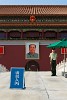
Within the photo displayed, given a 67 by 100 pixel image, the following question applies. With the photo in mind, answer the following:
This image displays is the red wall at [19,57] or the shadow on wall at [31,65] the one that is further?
the shadow on wall at [31,65]

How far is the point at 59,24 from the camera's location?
43312 millimetres

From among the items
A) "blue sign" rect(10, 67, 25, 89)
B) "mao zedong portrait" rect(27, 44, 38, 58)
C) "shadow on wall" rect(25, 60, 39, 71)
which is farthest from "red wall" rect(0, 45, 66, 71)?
"blue sign" rect(10, 67, 25, 89)

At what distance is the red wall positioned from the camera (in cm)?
4188

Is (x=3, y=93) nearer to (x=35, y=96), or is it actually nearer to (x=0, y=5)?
(x=35, y=96)

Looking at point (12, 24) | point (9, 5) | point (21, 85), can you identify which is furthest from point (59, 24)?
point (21, 85)

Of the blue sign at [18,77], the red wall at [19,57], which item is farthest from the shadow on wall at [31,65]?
the blue sign at [18,77]

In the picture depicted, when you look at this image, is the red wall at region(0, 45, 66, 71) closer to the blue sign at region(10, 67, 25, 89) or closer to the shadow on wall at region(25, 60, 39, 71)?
the shadow on wall at region(25, 60, 39, 71)

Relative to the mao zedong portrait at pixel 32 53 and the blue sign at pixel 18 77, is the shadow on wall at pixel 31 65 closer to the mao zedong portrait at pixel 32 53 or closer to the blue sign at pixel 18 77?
the mao zedong portrait at pixel 32 53

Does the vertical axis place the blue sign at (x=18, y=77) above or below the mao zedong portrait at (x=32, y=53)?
below

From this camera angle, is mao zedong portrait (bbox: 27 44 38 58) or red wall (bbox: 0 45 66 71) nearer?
red wall (bbox: 0 45 66 71)

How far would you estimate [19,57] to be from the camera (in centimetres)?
4222

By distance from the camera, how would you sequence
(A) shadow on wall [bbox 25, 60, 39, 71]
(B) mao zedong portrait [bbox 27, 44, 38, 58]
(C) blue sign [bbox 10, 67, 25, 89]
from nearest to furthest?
(C) blue sign [bbox 10, 67, 25, 89] → (B) mao zedong portrait [bbox 27, 44, 38, 58] → (A) shadow on wall [bbox 25, 60, 39, 71]

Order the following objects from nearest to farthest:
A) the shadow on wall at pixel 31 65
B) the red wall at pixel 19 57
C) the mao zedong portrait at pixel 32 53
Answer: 1. the red wall at pixel 19 57
2. the mao zedong portrait at pixel 32 53
3. the shadow on wall at pixel 31 65

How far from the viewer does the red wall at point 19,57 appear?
137ft
